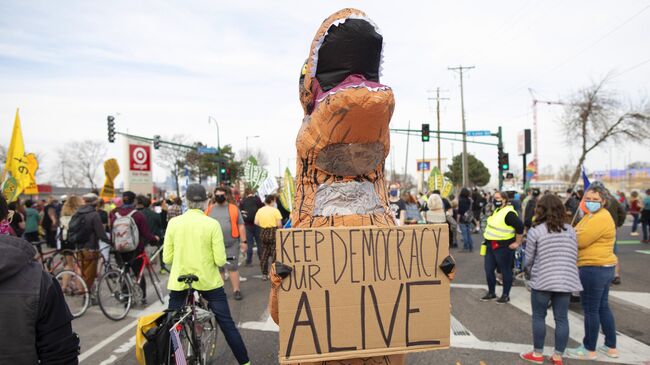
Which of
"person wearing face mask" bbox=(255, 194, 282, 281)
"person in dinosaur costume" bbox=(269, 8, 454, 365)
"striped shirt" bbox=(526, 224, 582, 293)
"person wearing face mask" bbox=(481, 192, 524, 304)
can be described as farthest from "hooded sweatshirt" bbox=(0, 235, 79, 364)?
"person wearing face mask" bbox=(255, 194, 282, 281)

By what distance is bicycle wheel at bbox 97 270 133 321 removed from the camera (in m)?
5.97

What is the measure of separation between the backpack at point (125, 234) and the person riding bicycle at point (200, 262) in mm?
2648

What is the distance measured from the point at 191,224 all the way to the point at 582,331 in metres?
4.65

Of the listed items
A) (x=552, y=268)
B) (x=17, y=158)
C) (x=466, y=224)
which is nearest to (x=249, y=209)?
(x=17, y=158)

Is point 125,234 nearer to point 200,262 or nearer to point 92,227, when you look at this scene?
point 92,227

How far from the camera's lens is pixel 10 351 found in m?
1.60

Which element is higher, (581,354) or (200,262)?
(200,262)

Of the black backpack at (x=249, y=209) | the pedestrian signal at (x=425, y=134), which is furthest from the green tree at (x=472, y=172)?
the black backpack at (x=249, y=209)

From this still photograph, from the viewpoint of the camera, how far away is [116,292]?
6.01m

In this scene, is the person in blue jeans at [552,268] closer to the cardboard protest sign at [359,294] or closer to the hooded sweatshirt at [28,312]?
the cardboard protest sign at [359,294]

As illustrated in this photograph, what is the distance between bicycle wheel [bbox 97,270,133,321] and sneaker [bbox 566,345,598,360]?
222 inches

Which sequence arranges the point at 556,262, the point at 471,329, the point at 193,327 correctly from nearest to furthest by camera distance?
1. the point at 193,327
2. the point at 556,262
3. the point at 471,329

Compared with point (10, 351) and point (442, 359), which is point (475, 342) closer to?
point (442, 359)

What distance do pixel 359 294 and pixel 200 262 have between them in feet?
6.59
